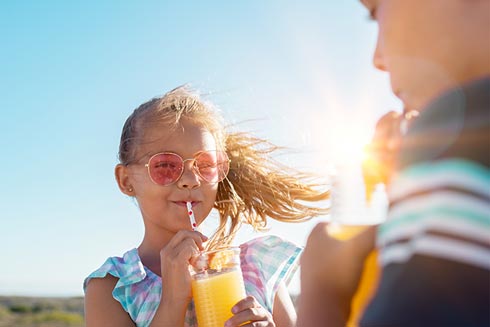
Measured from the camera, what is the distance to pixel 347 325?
1590mm

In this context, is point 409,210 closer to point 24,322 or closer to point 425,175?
point 425,175

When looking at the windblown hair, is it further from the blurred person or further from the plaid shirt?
the blurred person

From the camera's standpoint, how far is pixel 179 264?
138 inches

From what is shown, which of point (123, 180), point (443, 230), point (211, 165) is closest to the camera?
point (443, 230)

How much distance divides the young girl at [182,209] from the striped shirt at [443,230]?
2.41m

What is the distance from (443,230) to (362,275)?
1.65ft

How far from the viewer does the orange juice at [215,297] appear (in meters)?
3.37

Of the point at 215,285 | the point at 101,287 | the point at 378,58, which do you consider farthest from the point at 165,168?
the point at 378,58

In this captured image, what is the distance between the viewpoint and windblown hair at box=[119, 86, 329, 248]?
183 inches

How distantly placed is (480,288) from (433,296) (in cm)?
8

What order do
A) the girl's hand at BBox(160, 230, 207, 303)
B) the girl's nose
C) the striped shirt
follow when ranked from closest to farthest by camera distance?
the striped shirt, the girl's nose, the girl's hand at BBox(160, 230, 207, 303)

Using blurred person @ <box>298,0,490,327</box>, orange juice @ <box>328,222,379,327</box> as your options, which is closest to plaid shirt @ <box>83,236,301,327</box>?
orange juice @ <box>328,222,379,327</box>

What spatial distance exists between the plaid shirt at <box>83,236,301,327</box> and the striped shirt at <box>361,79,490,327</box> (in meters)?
2.94

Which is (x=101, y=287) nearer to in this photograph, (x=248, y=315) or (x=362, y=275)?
(x=248, y=315)
